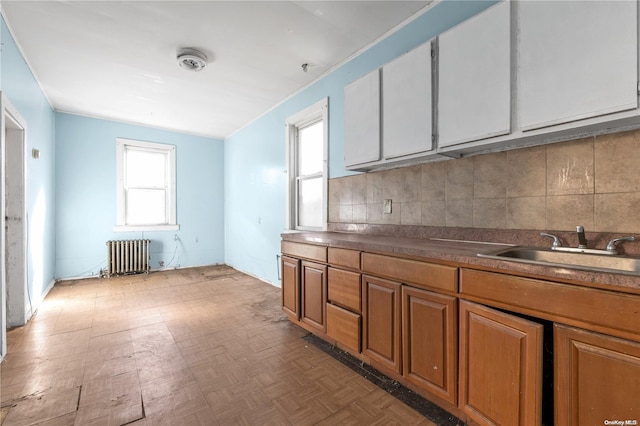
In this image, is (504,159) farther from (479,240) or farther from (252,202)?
(252,202)

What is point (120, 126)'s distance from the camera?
5.09m

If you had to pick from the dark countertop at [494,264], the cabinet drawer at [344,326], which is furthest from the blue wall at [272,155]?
the cabinet drawer at [344,326]

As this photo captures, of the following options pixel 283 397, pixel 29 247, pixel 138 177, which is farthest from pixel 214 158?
pixel 283 397

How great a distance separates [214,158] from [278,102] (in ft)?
8.45

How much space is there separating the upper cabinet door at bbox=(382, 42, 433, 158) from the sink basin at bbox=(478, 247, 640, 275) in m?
0.86

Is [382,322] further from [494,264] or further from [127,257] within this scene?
[127,257]

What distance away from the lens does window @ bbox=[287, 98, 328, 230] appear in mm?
3592

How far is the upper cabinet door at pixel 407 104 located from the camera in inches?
78.5

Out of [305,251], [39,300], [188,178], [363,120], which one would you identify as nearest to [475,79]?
[363,120]

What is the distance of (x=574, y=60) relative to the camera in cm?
134

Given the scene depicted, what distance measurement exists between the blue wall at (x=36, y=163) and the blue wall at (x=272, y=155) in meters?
2.74

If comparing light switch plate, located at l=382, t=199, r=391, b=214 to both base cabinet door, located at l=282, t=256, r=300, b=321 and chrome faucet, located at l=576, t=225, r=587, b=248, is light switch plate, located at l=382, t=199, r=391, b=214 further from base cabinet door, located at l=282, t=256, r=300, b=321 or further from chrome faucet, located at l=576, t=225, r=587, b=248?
chrome faucet, located at l=576, t=225, r=587, b=248

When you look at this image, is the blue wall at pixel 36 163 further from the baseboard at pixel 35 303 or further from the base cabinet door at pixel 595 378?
the base cabinet door at pixel 595 378

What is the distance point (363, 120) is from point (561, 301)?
74.3 inches
